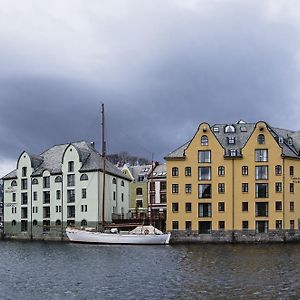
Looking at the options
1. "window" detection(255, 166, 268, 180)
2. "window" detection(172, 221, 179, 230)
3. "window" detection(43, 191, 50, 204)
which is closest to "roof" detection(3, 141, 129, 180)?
"window" detection(43, 191, 50, 204)

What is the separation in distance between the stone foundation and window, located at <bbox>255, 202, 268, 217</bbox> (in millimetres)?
3053

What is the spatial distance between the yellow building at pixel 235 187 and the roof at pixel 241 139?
184 millimetres

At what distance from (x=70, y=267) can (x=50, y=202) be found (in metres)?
63.6

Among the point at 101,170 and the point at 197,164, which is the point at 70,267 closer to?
the point at 197,164

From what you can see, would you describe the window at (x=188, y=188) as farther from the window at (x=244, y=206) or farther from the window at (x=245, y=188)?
the window at (x=244, y=206)

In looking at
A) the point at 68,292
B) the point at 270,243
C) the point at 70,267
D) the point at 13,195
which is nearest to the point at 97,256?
the point at 70,267

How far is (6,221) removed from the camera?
120812mm

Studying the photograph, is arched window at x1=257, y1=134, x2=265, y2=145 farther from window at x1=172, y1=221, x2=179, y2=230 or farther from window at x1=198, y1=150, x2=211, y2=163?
window at x1=172, y1=221, x2=179, y2=230

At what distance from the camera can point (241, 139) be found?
103000mm

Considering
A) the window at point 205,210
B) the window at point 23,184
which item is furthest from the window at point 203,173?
the window at point 23,184

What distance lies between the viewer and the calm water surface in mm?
35688

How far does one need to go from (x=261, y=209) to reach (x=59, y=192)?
40.2 meters

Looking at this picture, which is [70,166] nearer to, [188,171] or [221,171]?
[188,171]

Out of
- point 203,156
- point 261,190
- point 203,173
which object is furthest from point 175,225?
point 261,190
